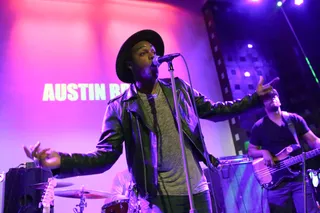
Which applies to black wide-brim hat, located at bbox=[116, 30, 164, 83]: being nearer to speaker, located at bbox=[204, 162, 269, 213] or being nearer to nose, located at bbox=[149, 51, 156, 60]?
nose, located at bbox=[149, 51, 156, 60]

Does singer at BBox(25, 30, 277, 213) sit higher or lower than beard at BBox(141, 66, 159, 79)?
lower

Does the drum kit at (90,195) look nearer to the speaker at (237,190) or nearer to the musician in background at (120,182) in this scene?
the musician in background at (120,182)

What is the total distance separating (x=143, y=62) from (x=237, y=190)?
2570mm

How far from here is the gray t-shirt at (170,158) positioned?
1560 mm

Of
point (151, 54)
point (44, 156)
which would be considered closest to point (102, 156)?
point (44, 156)

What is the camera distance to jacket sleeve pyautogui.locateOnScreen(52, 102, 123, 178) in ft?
4.72

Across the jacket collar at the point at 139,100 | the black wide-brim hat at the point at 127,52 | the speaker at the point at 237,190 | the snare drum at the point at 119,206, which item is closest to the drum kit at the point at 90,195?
the snare drum at the point at 119,206

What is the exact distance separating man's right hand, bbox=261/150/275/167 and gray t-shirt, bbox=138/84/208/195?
2102mm

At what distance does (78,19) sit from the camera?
4.97 meters

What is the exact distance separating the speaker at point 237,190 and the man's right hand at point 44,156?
106 inches

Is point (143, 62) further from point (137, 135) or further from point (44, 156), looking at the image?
point (44, 156)

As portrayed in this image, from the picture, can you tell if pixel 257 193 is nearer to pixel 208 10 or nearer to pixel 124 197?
pixel 124 197

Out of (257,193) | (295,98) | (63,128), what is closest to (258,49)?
(295,98)

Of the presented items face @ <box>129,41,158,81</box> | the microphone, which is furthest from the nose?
the microphone
